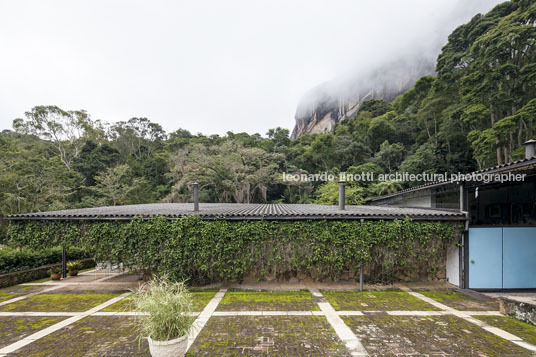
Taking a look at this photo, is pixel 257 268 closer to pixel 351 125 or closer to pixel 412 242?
pixel 412 242

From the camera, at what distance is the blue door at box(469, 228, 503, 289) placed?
6723 mm

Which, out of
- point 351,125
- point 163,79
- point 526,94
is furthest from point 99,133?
point 526,94

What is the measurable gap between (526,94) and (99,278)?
2844 cm

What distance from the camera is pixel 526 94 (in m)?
16.1

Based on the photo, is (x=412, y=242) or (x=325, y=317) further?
(x=412, y=242)

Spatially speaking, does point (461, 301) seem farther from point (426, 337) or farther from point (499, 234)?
point (426, 337)

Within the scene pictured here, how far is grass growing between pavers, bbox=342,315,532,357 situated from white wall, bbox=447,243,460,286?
8.81 feet

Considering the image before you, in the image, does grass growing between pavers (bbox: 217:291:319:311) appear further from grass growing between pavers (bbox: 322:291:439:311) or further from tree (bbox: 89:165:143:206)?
tree (bbox: 89:165:143:206)

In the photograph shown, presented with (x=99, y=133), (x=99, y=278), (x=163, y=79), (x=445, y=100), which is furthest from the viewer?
(x=99, y=133)

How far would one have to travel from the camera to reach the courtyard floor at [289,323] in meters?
3.88

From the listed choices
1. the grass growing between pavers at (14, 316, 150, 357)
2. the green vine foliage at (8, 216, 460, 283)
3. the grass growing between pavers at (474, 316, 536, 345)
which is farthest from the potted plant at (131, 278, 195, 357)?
the grass growing between pavers at (474, 316, 536, 345)

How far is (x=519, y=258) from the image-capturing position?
6.69m

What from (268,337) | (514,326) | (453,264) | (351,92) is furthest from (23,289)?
(351,92)

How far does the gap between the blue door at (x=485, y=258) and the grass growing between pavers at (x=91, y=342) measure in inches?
353
